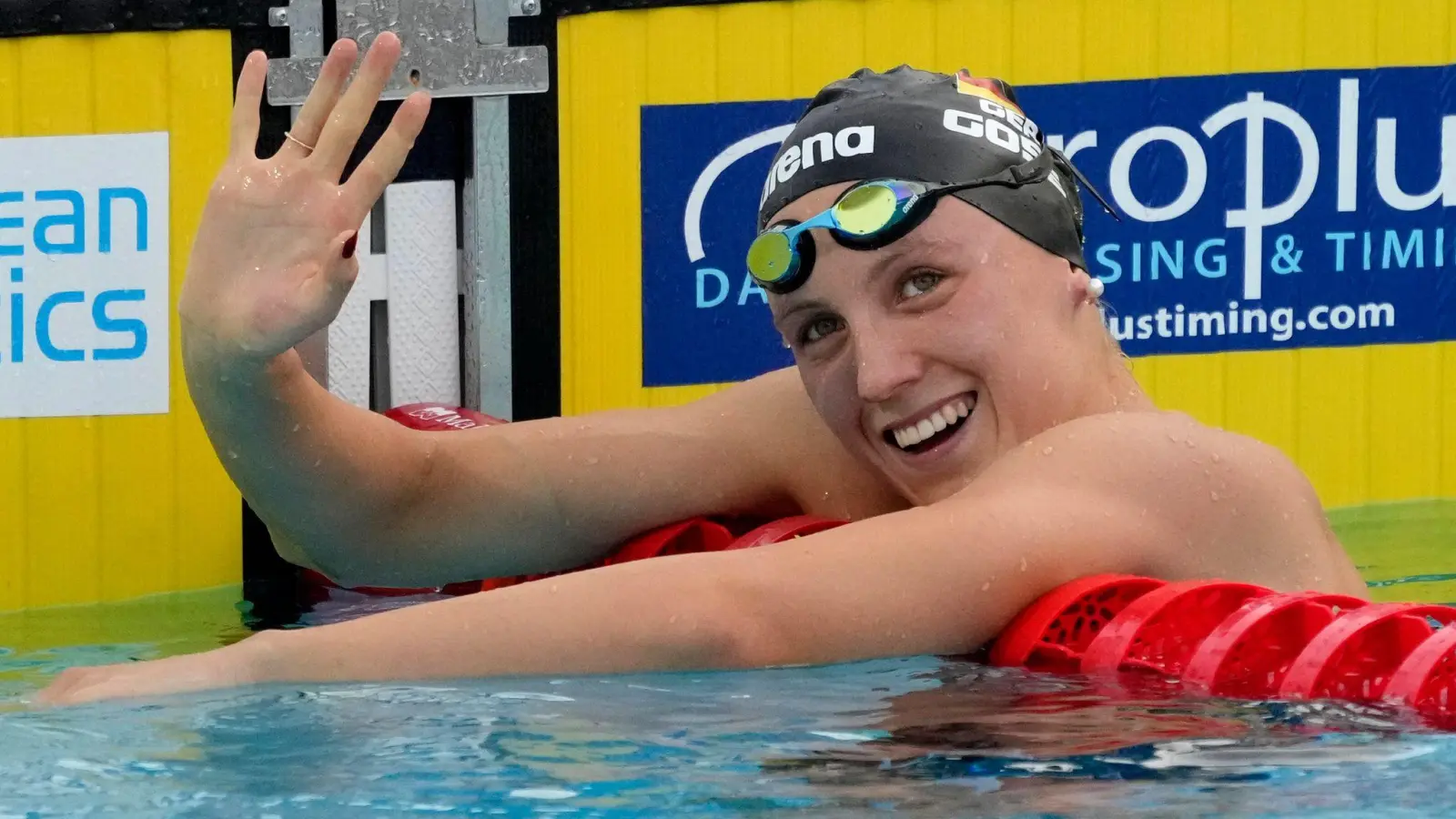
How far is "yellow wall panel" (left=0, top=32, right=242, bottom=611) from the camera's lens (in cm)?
438

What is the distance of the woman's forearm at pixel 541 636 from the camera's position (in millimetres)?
2422

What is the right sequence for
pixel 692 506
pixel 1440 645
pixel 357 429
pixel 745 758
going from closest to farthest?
1. pixel 745 758
2. pixel 1440 645
3. pixel 357 429
4. pixel 692 506

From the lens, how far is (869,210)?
9.49 ft

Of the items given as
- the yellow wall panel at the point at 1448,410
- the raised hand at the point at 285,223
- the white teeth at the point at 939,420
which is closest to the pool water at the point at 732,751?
the white teeth at the point at 939,420

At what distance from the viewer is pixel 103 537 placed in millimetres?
4426

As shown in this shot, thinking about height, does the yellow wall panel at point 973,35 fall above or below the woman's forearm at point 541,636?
above

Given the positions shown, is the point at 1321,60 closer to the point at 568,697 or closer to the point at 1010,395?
the point at 1010,395

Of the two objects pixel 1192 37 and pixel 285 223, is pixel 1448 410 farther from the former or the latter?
pixel 285 223

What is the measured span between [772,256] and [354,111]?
0.65 m

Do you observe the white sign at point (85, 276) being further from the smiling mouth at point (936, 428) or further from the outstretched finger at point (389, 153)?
the smiling mouth at point (936, 428)

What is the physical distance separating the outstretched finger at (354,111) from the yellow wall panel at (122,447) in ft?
5.86

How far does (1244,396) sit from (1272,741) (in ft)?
8.84

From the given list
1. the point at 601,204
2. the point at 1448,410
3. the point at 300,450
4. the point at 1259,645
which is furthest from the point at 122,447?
the point at 1448,410

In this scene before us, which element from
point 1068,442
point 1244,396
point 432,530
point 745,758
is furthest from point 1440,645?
point 1244,396
